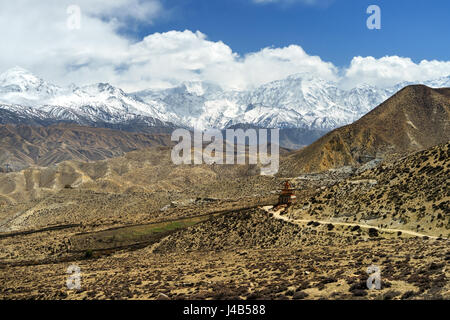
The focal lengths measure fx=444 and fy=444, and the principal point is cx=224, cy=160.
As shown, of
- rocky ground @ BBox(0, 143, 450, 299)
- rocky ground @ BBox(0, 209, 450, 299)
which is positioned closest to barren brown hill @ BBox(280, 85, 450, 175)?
rocky ground @ BBox(0, 143, 450, 299)

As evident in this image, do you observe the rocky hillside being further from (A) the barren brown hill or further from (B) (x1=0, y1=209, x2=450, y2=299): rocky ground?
(A) the barren brown hill

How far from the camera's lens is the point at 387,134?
576 ft

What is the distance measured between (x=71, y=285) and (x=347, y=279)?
26.5m

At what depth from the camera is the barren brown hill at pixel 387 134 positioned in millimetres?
165375

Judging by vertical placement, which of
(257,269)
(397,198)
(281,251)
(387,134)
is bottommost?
(281,251)

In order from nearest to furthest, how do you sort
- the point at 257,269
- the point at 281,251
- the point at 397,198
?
the point at 257,269, the point at 281,251, the point at 397,198

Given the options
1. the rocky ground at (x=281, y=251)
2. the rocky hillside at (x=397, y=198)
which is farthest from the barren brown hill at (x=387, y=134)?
the rocky hillside at (x=397, y=198)

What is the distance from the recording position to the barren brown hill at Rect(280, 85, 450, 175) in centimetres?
16538

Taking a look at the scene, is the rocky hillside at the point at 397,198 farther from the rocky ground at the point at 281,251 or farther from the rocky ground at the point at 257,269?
the rocky ground at the point at 257,269

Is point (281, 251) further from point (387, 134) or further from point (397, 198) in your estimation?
point (387, 134)

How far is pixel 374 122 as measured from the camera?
18588 cm

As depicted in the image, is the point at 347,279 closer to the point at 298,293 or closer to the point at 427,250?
the point at 298,293

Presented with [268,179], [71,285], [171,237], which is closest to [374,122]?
[268,179]

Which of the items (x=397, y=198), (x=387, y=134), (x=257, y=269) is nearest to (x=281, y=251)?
(x=257, y=269)
